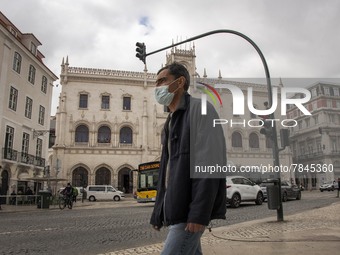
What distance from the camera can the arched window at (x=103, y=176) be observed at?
38.6 meters

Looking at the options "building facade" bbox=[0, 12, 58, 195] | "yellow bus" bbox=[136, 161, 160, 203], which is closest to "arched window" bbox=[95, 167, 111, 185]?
"building facade" bbox=[0, 12, 58, 195]

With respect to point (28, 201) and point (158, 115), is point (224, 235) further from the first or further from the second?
point (158, 115)

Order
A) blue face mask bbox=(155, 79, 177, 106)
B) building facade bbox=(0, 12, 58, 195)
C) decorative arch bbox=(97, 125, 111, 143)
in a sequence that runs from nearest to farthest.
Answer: blue face mask bbox=(155, 79, 177, 106) → building facade bbox=(0, 12, 58, 195) → decorative arch bbox=(97, 125, 111, 143)

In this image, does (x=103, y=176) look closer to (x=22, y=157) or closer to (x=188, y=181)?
(x=22, y=157)

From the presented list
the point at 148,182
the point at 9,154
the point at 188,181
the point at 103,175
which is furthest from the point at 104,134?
the point at 188,181

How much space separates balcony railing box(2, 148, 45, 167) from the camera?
2505 centimetres

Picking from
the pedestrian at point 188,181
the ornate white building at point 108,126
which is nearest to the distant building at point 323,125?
the pedestrian at point 188,181

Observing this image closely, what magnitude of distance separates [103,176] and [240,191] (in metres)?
24.5

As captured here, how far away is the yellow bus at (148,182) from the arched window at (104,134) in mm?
16626

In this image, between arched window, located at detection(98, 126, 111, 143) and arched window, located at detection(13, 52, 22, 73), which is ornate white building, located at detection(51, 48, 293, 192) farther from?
arched window, located at detection(13, 52, 22, 73)

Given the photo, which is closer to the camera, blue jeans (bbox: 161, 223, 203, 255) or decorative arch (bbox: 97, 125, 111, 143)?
blue jeans (bbox: 161, 223, 203, 255)

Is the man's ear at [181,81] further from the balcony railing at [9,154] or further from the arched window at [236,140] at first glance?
the arched window at [236,140]

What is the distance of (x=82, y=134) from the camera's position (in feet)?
130

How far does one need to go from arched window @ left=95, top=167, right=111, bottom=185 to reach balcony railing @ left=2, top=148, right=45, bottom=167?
842 cm
